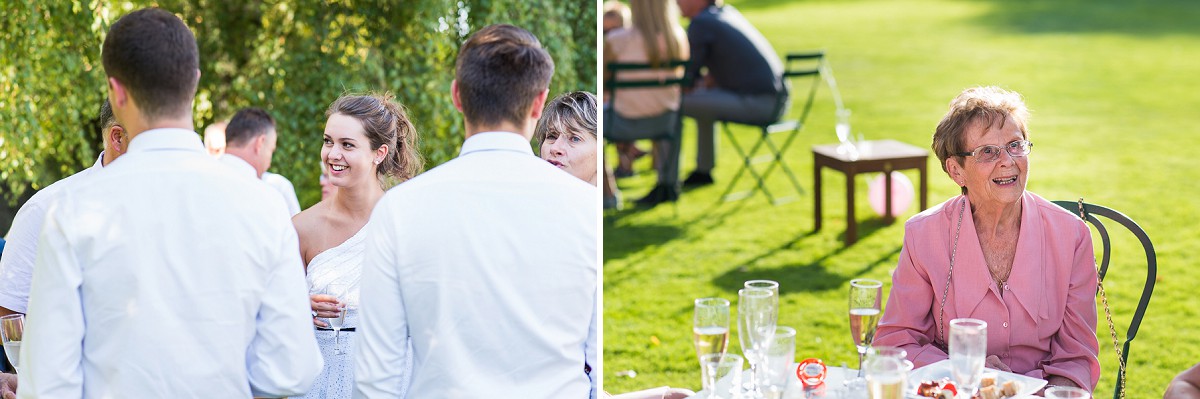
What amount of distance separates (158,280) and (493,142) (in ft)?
2.16

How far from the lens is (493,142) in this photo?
2301mm

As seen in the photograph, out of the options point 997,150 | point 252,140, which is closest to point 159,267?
point 997,150

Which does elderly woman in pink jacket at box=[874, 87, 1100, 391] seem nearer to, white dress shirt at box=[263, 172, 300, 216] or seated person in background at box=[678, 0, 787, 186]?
white dress shirt at box=[263, 172, 300, 216]

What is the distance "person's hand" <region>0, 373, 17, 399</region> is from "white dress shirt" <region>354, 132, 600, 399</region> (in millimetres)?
1096

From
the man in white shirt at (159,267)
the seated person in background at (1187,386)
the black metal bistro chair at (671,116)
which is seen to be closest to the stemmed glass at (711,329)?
the man in white shirt at (159,267)

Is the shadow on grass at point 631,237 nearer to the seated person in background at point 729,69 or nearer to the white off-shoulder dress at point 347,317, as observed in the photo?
the seated person in background at point 729,69

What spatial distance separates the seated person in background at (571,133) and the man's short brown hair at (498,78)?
97cm

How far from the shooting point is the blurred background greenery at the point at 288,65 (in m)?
6.12

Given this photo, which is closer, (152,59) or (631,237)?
(152,59)

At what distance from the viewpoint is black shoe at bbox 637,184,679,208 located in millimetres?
7906

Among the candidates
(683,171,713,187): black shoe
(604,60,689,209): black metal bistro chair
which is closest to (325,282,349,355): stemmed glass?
(604,60,689,209): black metal bistro chair

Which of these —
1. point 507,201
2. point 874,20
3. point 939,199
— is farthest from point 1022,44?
point 507,201

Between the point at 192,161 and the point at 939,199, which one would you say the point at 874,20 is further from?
the point at 192,161

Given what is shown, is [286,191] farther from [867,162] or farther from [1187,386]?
[1187,386]
